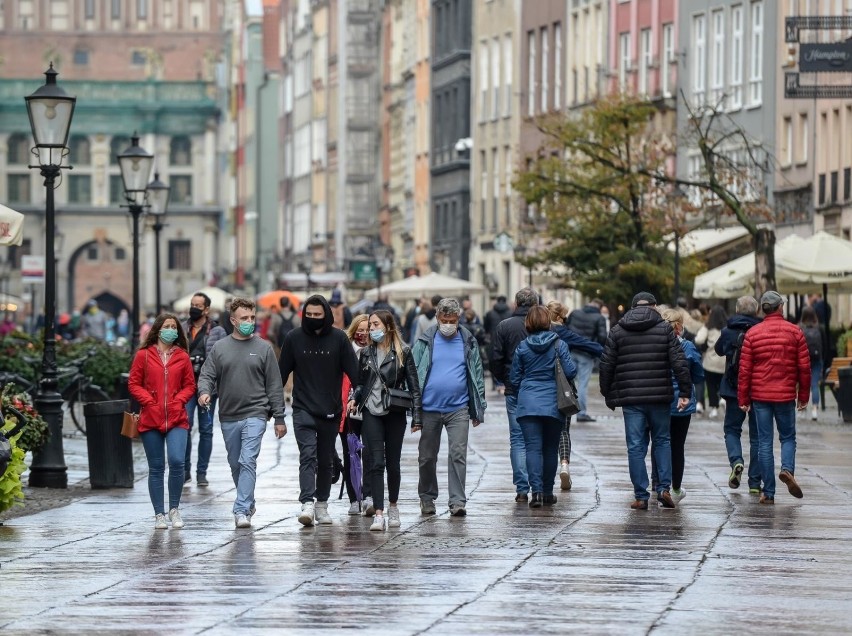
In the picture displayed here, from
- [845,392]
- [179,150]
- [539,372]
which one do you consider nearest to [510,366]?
[539,372]

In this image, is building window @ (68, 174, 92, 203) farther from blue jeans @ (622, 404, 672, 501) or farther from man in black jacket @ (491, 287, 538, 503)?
blue jeans @ (622, 404, 672, 501)

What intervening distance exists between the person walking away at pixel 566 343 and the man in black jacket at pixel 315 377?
3508mm

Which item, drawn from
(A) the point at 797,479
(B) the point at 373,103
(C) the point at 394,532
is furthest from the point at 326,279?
(C) the point at 394,532

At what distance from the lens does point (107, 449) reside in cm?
2197

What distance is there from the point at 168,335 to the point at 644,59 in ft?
151

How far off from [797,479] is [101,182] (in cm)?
13044

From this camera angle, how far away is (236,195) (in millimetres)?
146125

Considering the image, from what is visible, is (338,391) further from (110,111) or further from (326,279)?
(110,111)

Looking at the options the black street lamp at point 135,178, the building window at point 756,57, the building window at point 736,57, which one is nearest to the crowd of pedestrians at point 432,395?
the black street lamp at point 135,178

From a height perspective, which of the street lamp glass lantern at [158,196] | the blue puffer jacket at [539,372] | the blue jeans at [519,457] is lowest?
the blue jeans at [519,457]

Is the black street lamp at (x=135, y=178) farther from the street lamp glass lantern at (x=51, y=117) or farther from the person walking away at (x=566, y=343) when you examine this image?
the person walking away at (x=566, y=343)

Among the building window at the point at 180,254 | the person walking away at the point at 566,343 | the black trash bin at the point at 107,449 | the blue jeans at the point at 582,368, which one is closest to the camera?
the person walking away at the point at 566,343

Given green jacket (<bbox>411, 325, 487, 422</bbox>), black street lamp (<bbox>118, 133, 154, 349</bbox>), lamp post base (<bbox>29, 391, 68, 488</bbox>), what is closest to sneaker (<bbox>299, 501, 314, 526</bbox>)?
green jacket (<bbox>411, 325, 487, 422</bbox>)

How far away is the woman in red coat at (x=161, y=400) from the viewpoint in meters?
18.0
